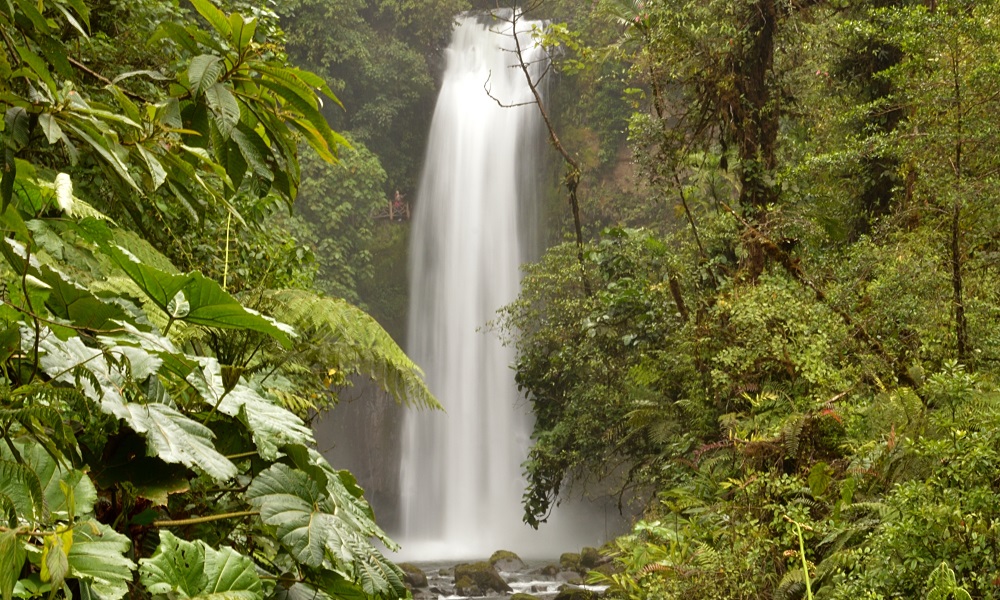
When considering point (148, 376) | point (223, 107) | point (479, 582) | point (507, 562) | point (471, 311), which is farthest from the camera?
point (471, 311)

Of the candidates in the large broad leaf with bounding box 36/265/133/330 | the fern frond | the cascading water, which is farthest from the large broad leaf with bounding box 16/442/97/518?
the cascading water

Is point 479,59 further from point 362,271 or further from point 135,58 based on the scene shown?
point 135,58

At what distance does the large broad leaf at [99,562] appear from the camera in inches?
53.8

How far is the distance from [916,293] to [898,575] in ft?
8.79

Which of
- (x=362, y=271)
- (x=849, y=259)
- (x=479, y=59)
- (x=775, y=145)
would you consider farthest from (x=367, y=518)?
(x=479, y=59)

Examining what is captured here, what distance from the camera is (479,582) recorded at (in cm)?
1260

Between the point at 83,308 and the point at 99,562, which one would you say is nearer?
the point at 99,562

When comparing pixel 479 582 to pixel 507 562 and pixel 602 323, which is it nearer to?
pixel 507 562

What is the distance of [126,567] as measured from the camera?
1459 millimetres

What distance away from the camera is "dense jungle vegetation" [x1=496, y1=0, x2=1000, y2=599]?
3.46 meters

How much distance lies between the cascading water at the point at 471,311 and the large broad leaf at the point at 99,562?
16.5 meters

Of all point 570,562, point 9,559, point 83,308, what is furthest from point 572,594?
point 9,559

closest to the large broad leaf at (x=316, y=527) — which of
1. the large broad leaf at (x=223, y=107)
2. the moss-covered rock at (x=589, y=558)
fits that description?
the large broad leaf at (x=223, y=107)

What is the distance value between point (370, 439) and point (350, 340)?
16.3m
